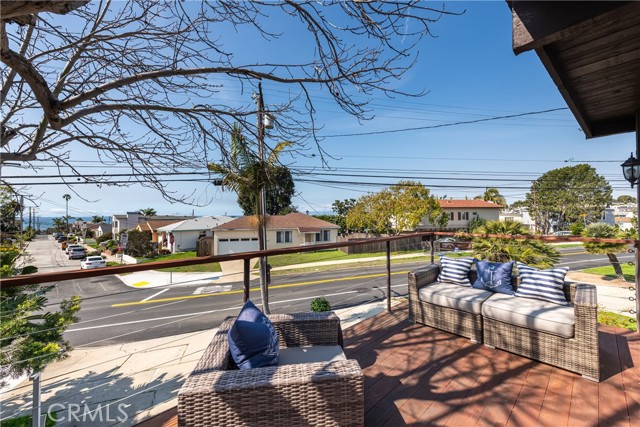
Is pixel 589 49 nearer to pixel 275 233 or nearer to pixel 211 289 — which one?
pixel 211 289

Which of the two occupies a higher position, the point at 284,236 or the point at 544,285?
the point at 544,285

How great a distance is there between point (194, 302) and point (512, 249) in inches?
377

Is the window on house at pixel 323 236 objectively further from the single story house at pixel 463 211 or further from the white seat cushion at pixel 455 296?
the white seat cushion at pixel 455 296

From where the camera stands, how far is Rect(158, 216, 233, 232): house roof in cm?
2497

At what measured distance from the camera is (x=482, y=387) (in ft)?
6.04

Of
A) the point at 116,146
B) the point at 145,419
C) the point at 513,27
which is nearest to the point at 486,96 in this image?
the point at 513,27

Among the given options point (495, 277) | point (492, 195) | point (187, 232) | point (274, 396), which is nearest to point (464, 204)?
point (492, 195)

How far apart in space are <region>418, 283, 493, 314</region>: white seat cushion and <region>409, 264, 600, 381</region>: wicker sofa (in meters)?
0.03

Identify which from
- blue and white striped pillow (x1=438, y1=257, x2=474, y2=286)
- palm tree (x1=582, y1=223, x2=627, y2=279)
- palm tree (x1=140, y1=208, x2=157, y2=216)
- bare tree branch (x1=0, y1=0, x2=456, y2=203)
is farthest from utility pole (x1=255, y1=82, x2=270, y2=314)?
palm tree (x1=140, y1=208, x2=157, y2=216)

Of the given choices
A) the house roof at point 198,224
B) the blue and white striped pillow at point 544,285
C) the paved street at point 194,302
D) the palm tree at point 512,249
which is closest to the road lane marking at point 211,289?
the paved street at point 194,302

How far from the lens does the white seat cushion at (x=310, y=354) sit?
1.60m

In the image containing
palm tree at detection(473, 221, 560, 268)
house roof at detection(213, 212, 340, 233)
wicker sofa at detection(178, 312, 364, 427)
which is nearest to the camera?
wicker sofa at detection(178, 312, 364, 427)

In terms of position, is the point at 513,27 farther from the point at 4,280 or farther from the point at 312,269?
the point at 312,269

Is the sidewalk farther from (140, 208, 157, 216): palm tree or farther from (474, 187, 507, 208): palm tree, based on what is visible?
(140, 208, 157, 216): palm tree
